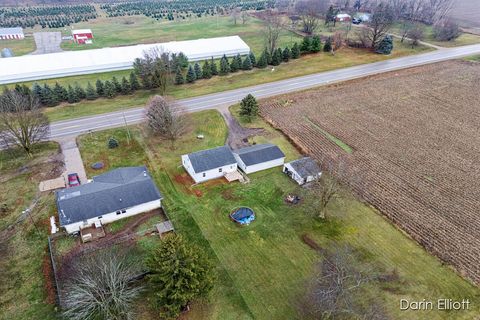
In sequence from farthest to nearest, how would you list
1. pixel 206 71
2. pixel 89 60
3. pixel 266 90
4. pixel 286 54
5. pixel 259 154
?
pixel 286 54
pixel 89 60
pixel 206 71
pixel 266 90
pixel 259 154

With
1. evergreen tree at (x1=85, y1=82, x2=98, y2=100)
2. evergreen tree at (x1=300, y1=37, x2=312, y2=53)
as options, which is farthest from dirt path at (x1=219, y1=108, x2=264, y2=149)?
evergreen tree at (x1=300, y1=37, x2=312, y2=53)

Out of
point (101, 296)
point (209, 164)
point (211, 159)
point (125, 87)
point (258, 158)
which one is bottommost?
point (258, 158)

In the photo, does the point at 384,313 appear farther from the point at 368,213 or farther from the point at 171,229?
the point at 171,229

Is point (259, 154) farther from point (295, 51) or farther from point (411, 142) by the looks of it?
point (295, 51)

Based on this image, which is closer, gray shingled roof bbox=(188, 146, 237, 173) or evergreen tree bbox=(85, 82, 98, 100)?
gray shingled roof bbox=(188, 146, 237, 173)

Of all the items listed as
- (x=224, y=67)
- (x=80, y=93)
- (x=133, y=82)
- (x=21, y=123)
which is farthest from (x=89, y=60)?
(x=21, y=123)

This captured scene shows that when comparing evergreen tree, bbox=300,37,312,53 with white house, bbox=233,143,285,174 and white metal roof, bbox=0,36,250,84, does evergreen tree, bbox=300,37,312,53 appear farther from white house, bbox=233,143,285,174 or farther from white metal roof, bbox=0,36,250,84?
white house, bbox=233,143,285,174
